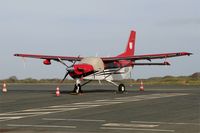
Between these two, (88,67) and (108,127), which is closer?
(108,127)

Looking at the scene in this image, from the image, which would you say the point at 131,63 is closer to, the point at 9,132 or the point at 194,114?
the point at 194,114

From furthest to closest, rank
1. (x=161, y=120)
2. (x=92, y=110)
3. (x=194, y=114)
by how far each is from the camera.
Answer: (x=92, y=110)
(x=194, y=114)
(x=161, y=120)

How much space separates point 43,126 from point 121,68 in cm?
2213

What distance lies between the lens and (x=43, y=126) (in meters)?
12.9

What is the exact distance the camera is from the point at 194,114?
15984mm

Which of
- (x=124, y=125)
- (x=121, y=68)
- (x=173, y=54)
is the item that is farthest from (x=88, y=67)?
(x=124, y=125)

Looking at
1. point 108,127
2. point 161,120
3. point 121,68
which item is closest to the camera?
point 108,127

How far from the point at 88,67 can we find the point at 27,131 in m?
19.9

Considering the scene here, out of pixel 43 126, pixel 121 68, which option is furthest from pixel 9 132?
pixel 121 68

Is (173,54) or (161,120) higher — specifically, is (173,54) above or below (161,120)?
above

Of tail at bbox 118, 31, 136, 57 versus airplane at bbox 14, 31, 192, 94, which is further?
tail at bbox 118, 31, 136, 57

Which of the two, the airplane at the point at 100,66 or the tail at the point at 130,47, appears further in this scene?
the tail at the point at 130,47

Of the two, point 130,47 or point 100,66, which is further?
point 130,47

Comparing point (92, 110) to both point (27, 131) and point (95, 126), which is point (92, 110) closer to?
point (95, 126)
